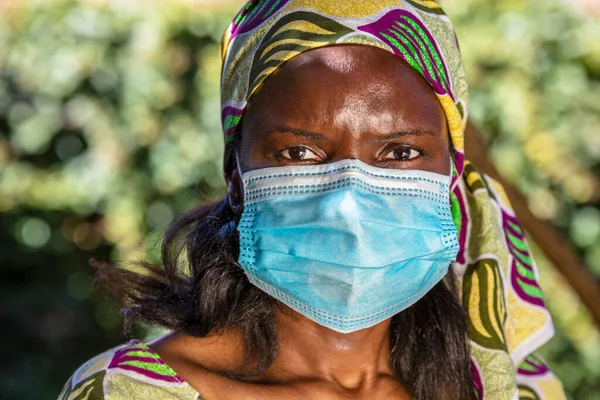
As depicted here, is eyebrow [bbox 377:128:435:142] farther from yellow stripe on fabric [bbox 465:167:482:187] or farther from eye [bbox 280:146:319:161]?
yellow stripe on fabric [bbox 465:167:482:187]

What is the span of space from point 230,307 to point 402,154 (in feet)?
1.90

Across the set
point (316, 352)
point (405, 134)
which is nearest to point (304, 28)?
point (405, 134)

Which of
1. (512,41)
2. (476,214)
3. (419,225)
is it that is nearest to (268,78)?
(419,225)

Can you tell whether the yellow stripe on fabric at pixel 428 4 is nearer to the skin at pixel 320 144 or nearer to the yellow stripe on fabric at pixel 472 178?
the skin at pixel 320 144

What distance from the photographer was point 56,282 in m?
5.30

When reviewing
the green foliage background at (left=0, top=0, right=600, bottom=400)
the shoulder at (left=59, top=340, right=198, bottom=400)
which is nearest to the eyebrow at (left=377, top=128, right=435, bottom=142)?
the shoulder at (left=59, top=340, right=198, bottom=400)

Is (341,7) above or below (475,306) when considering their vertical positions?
above

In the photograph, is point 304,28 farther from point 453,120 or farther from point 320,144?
point 453,120

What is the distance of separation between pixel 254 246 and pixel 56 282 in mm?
3515

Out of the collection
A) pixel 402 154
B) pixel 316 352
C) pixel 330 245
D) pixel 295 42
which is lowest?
pixel 316 352

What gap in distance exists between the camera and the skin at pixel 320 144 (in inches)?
79.4

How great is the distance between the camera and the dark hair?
2229 millimetres

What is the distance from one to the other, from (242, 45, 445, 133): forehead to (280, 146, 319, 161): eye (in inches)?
2.5

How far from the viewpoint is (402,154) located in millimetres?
2094
